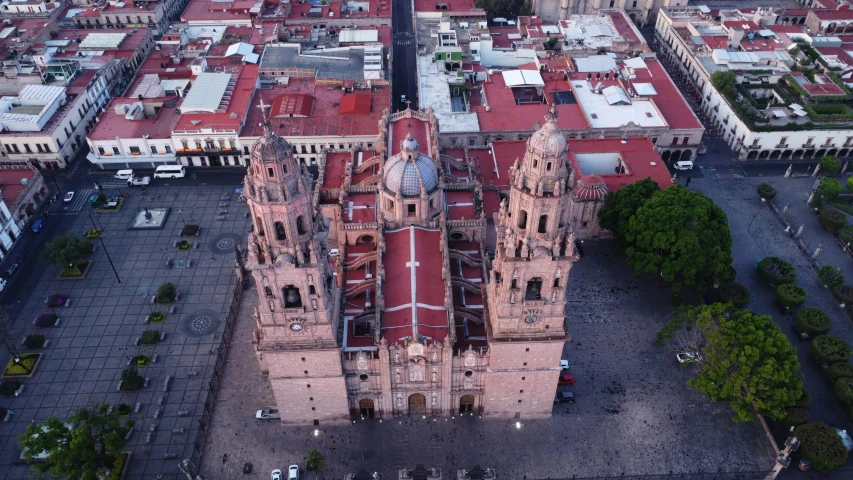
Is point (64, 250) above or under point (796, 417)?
above

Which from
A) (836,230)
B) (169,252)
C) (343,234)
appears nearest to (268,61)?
(169,252)

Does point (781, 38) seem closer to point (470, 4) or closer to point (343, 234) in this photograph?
point (470, 4)

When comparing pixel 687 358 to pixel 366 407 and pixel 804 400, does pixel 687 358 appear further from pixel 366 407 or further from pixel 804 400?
pixel 366 407

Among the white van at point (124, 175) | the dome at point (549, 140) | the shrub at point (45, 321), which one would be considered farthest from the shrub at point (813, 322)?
the white van at point (124, 175)

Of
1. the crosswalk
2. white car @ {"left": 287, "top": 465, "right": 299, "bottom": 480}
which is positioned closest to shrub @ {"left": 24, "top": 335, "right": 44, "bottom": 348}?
the crosswalk

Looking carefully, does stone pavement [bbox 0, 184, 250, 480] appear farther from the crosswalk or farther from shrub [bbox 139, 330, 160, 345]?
the crosswalk

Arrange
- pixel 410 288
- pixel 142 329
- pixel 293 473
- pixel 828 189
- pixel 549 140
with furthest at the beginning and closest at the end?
pixel 828 189 < pixel 142 329 < pixel 410 288 < pixel 293 473 < pixel 549 140

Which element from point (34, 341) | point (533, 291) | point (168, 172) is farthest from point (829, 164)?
point (34, 341)
